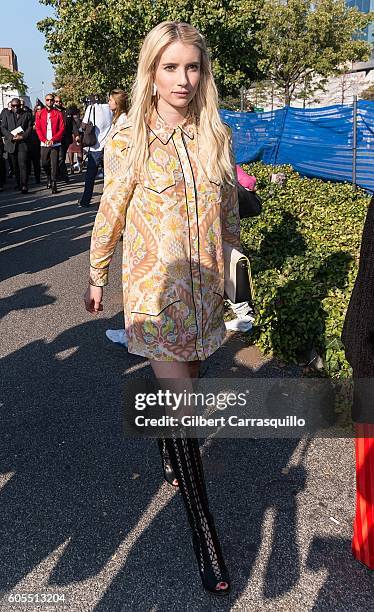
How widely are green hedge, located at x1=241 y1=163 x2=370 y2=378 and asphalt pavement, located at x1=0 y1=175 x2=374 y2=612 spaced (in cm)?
29

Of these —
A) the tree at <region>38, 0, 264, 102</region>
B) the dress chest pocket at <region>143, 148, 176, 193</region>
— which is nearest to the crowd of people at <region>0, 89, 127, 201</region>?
the dress chest pocket at <region>143, 148, 176, 193</region>

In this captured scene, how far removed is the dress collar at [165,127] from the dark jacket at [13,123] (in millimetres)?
12734

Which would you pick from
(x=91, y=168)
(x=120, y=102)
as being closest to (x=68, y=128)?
(x=91, y=168)

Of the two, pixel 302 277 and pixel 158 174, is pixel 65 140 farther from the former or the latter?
pixel 158 174

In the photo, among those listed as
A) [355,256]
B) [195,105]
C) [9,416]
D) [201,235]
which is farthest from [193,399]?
[355,256]

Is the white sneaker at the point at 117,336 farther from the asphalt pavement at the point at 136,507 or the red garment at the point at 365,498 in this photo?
the red garment at the point at 365,498

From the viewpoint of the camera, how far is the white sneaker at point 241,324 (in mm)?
5183

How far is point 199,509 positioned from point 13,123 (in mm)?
13486

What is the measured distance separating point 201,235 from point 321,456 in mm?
1578

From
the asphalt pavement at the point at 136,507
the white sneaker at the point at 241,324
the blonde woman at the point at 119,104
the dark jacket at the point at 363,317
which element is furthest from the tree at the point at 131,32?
the dark jacket at the point at 363,317

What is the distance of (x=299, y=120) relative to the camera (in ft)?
47.6

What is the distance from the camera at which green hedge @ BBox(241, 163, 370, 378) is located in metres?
4.35

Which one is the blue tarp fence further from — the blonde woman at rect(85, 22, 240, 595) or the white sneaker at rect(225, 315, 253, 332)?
the blonde woman at rect(85, 22, 240, 595)

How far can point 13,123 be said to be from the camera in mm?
14398
